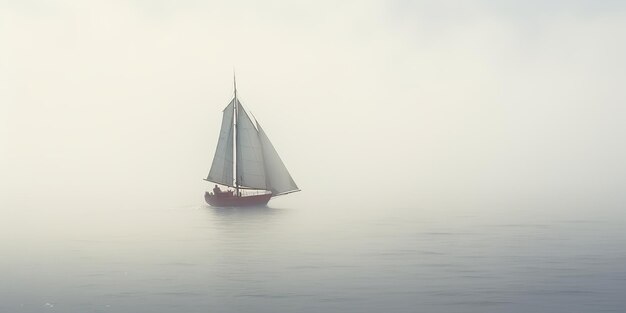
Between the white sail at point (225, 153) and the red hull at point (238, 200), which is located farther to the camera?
the red hull at point (238, 200)

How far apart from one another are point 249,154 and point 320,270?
196 ft

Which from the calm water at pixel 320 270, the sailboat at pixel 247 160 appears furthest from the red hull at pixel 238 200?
the calm water at pixel 320 270

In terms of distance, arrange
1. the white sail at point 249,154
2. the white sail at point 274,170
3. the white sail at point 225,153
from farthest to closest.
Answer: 1. the white sail at point 225,153
2. the white sail at point 249,154
3. the white sail at point 274,170

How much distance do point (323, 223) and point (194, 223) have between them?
55.8 ft

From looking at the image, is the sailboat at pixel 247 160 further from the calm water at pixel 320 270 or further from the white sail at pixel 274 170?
the calm water at pixel 320 270

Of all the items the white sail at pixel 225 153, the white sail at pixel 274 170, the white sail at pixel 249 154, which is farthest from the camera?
the white sail at pixel 225 153

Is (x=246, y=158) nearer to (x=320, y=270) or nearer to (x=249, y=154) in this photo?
(x=249, y=154)

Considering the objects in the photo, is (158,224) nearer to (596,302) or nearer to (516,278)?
(516,278)

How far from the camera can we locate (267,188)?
347ft

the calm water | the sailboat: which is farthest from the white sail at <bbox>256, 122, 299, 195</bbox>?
the calm water

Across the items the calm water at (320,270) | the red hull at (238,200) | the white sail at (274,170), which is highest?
the white sail at (274,170)

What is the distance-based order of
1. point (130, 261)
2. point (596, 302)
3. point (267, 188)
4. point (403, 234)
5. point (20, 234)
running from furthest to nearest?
point (267, 188) → point (20, 234) → point (403, 234) → point (130, 261) → point (596, 302)

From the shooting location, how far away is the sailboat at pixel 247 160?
340ft

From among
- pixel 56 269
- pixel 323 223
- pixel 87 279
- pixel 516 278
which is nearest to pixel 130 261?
pixel 56 269
